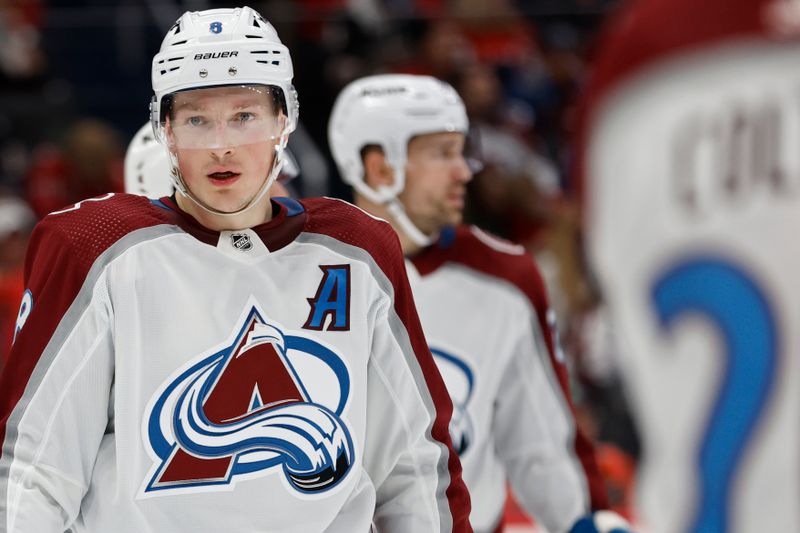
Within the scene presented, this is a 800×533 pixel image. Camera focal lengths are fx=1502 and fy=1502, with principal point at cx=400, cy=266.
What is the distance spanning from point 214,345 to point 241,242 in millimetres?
149

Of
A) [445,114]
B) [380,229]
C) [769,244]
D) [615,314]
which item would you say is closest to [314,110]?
[615,314]

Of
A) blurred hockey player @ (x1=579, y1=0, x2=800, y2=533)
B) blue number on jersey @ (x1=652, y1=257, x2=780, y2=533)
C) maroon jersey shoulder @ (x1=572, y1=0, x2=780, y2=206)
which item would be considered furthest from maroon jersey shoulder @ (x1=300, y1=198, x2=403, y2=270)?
maroon jersey shoulder @ (x1=572, y1=0, x2=780, y2=206)

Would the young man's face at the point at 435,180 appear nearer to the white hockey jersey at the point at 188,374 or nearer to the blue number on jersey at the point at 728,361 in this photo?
the white hockey jersey at the point at 188,374

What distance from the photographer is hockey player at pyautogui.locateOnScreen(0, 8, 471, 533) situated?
1.98m

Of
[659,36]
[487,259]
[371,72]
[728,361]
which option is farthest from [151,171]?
[659,36]

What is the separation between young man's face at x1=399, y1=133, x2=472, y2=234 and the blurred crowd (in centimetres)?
262

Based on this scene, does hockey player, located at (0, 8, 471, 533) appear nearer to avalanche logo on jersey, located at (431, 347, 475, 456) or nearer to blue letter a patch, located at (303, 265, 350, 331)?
blue letter a patch, located at (303, 265, 350, 331)

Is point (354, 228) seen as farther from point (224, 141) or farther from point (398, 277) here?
point (224, 141)

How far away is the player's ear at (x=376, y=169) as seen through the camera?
132 inches

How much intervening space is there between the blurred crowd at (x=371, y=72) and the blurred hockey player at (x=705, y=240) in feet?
0.81

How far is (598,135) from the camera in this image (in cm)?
718

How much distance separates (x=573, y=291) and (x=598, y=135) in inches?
36.7

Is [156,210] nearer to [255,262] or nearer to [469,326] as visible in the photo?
[255,262]

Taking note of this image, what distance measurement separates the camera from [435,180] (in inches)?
130
